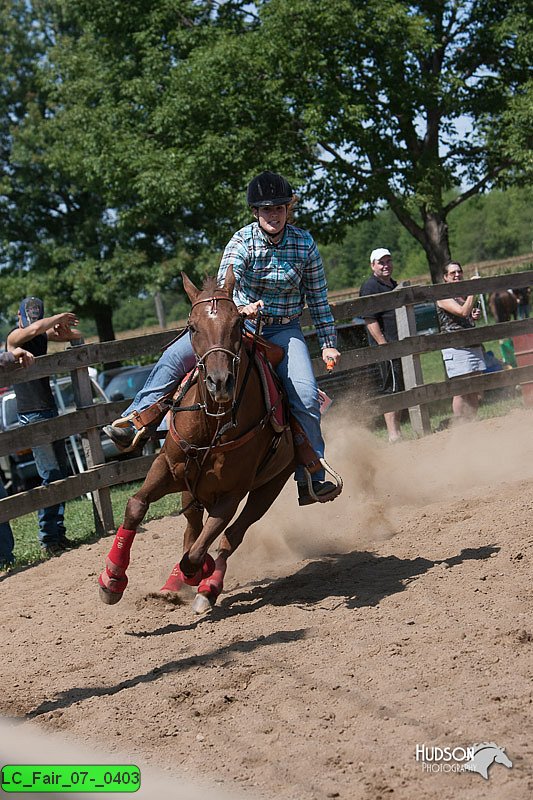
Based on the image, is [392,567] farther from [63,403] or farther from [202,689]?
[63,403]

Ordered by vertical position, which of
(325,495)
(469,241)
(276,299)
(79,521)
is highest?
(469,241)

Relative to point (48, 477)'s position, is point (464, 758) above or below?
below

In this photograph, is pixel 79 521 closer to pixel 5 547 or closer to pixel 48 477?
pixel 48 477

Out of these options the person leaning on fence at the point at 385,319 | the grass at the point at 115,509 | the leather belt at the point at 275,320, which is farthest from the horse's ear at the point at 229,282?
the person leaning on fence at the point at 385,319

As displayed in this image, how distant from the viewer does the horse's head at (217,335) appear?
5.21 metres

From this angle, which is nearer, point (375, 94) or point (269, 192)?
point (269, 192)

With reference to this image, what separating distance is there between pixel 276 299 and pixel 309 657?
2.63 m

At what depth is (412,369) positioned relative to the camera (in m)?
11.5

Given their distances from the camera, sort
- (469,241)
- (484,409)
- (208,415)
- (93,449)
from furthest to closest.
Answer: (469,241) → (484,409) → (93,449) → (208,415)

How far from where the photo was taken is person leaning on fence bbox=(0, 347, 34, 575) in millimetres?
8172

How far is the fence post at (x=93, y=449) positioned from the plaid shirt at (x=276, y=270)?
2.95 meters

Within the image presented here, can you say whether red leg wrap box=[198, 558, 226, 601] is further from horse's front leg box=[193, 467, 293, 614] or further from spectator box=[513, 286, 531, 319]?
spectator box=[513, 286, 531, 319]

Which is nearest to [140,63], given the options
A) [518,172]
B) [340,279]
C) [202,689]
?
[518,172]

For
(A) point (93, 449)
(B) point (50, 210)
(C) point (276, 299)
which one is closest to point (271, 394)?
(C) point (276, 299)
